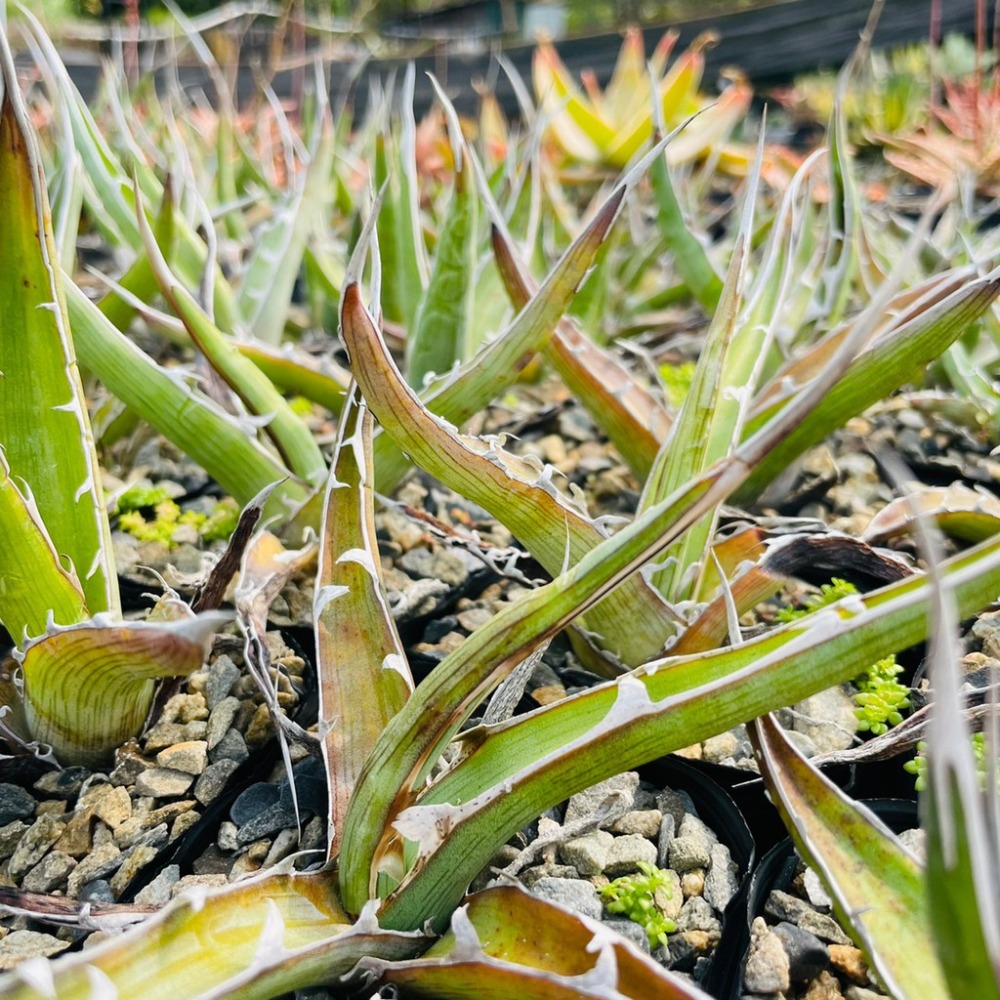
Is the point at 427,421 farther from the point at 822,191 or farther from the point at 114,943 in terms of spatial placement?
the point at 822,191

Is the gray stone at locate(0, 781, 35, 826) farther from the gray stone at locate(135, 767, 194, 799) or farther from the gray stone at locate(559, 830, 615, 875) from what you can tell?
the gray stone at locate(559, 830, 615, 875)

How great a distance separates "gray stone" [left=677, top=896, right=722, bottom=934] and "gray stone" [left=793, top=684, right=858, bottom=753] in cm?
20

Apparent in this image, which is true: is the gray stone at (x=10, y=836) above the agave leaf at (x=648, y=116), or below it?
below

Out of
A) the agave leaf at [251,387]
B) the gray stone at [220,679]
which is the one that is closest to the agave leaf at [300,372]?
the agave leaf at [251,387]

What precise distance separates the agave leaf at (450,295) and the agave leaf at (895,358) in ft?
1.28

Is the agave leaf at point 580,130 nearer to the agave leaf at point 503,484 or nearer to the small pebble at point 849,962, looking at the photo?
the agave leaf at point 503,484

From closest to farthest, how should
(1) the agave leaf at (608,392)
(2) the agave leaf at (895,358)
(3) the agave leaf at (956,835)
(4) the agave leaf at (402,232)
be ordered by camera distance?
1. (3) the agave leaf at (956,835)
2. (2) the agave leaf at (895,358)
3. (1) the agave leaf at (608,392)
4. (4) the agave leaf at (402,232)

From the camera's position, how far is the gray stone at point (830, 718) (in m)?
0.76

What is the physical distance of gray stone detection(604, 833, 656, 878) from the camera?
65 cm

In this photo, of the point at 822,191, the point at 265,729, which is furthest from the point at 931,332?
the point at 822,191

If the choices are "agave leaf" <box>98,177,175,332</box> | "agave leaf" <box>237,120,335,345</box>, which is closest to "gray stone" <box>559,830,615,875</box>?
"agave leaf" <box>98,177,175,332</box>

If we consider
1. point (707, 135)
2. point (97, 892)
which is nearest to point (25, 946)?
point (97, 892)

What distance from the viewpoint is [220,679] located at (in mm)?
820

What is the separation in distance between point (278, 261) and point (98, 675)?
825mm
